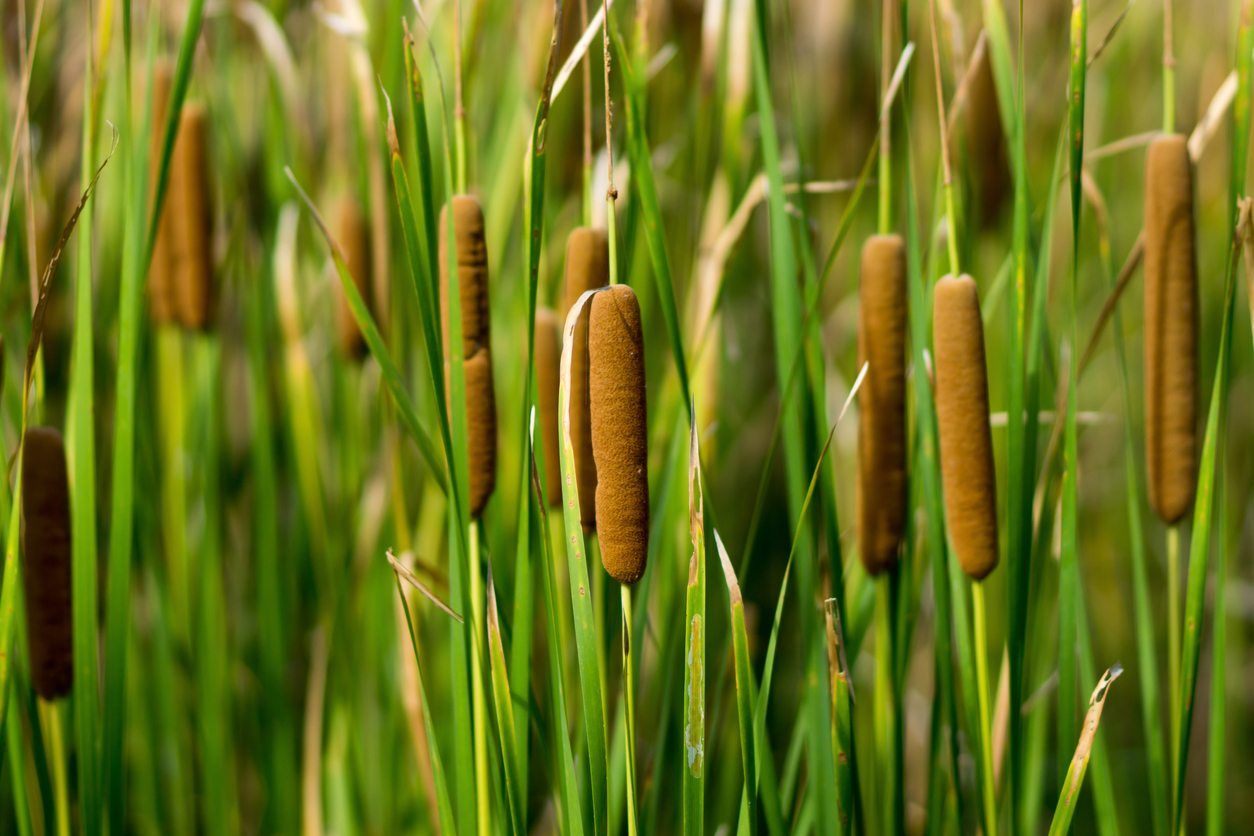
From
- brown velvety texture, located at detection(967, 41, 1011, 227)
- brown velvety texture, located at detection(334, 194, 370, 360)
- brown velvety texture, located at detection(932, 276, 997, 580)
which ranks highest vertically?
brown velvety texture, located at detection(967, 41, 1011, 227)

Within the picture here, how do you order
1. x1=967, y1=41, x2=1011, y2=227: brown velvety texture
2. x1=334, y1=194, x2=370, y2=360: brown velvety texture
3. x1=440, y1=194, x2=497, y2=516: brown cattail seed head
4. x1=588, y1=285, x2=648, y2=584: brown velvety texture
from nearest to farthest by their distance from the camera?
x1=588, y1=285, x2=648, y2=584: brown velvety texture, x1=440, y1=194, x2=497, y2=516: brown cattail seed head, x1=334, y1=194, x2=370, y2=360: brown velvety texture, x1=967, y1=41, x2=1011, y2=227: brown velvety texture

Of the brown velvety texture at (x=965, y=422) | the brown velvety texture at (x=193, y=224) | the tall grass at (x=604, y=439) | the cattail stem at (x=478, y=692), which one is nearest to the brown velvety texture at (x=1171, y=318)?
the tall grass at (x=604, y=439)

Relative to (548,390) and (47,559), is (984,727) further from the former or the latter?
(47,559)

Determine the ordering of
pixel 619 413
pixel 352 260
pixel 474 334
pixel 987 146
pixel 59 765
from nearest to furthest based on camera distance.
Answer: pixel 619 413 → pixel 474 334 → pixel 59 765 → pixel 352 260 → pixel 987 146

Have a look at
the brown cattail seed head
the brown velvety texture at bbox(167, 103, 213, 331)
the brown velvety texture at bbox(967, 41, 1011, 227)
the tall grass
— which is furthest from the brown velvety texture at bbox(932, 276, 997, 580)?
the brown velvety texture at bbox(167, 103, 213, 331)

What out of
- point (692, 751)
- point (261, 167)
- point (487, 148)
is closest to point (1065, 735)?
→ point (692, 751)

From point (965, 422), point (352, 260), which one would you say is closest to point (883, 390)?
point (965, 422)

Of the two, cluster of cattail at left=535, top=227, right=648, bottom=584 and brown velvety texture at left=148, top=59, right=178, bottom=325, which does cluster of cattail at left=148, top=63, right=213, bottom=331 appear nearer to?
brown velvety texture at left=148, top=59, right=178, bottom=325
